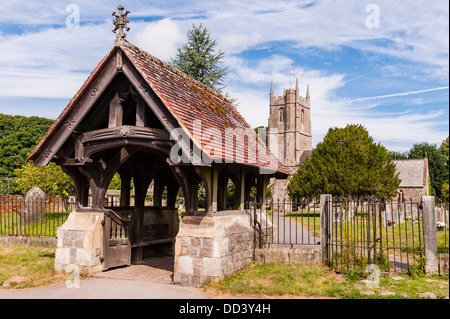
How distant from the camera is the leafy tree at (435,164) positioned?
211 feet

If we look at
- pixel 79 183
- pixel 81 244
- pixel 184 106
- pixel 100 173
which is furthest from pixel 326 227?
pixel 79 183

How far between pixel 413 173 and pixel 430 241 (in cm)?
4779

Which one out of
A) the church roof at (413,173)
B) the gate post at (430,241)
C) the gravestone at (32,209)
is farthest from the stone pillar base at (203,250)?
the church roof at (413,173)

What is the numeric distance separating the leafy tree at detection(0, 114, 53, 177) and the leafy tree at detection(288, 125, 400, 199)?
35221mm

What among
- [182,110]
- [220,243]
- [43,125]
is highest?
[43,125]

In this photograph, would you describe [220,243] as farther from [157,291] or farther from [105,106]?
[105,106]

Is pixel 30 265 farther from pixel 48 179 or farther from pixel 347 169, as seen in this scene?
pixel 347 169

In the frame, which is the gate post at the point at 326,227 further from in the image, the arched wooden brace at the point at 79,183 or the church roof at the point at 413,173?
the church roof at the point at 413,173

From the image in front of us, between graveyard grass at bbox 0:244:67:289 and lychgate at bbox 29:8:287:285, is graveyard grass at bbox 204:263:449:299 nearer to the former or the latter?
lychgate at bbox 29:8:287:285

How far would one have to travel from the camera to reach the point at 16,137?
5266 centimetres

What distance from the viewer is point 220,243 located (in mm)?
8195
